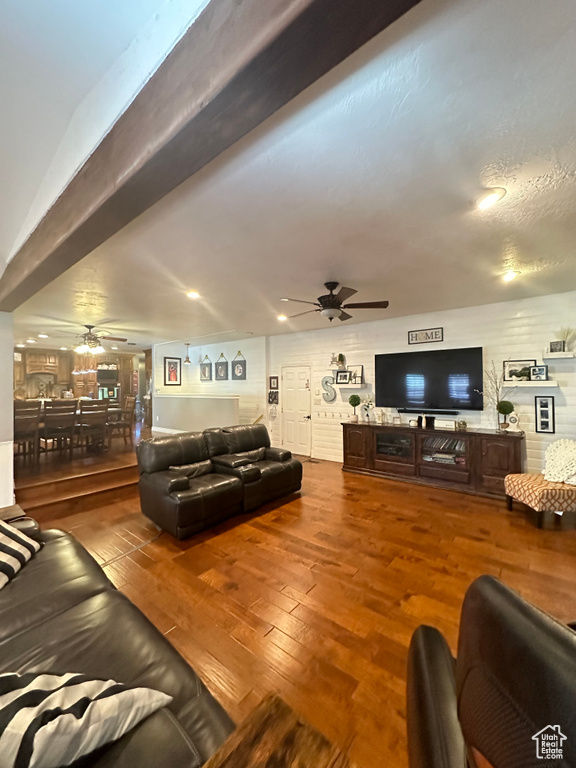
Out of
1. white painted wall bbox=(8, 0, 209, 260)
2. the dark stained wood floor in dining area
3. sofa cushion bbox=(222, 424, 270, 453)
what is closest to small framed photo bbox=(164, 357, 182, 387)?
sofa cushion bbox=(222, 424, 270, 453)

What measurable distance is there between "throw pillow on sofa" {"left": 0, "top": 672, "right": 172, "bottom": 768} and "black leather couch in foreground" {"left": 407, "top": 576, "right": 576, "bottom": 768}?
75 cm

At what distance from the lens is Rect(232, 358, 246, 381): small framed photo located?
24.4ft

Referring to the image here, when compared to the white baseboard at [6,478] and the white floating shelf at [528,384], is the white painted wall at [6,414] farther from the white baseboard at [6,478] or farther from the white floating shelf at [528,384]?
the white floating shelf at [528,384]

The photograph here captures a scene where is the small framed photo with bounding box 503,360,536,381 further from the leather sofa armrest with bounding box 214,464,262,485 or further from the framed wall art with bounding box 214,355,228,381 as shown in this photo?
the framed wall art with bounding box 214,355,228,381

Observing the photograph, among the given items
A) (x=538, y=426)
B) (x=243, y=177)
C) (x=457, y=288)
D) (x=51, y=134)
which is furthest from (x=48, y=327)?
(x=538, y=426)

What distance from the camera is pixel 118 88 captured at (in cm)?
120

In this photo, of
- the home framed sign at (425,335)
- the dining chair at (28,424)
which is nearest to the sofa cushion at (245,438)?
the home framed sign at (425,335)

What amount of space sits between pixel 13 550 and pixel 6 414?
274 cm

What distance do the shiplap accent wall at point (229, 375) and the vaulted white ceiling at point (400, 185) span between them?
11.0ft

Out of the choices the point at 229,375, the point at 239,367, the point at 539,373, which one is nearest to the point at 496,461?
the point at 539,373

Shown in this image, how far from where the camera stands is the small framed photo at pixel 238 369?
7.45 m

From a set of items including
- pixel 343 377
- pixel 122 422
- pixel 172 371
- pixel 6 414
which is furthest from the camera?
pixel 172 371

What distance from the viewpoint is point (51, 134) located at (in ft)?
4.88

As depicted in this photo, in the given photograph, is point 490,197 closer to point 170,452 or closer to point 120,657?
point 120,657
